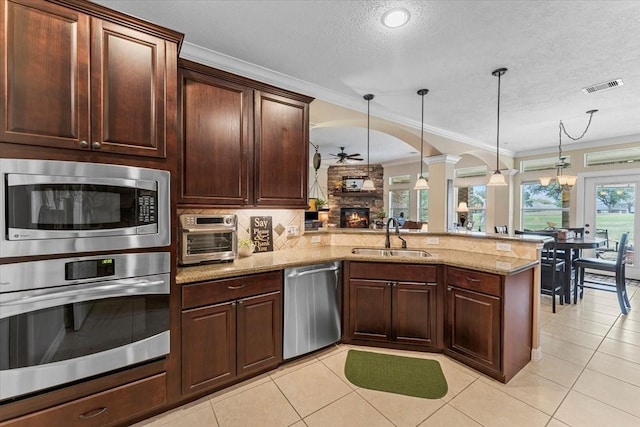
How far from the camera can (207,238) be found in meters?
2.29

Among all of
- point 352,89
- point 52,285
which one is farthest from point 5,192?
point 352,89

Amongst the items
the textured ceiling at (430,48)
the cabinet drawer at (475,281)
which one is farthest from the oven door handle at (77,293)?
the cabinet drawer at (475,281)

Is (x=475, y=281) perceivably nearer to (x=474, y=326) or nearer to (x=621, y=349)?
(x=474, y=326)

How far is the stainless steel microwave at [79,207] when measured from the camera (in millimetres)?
1406

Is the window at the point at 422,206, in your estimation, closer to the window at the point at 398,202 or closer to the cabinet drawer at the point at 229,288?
the window at the point at 398,202

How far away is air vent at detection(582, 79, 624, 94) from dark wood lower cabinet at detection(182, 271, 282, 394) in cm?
413

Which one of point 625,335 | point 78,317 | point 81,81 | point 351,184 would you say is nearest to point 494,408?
point 625,335

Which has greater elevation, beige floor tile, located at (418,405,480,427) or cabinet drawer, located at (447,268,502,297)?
cabinet drawer, located at (447,268,502,297)

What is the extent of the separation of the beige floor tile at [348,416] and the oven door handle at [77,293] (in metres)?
1.31

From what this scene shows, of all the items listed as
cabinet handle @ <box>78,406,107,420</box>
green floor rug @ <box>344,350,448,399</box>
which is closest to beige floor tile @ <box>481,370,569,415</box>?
green floor rug @ <box>344,350,448,399</box>

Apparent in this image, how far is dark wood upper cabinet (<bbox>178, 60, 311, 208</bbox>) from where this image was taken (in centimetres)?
223

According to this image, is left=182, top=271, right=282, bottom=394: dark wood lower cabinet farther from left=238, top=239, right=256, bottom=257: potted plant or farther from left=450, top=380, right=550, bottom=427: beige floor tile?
left=450, top=380, right=550, bottom=427: beige floor tile

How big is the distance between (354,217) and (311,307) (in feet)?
23.0

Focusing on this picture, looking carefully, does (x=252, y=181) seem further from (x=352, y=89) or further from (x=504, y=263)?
(x=504, y=263)
